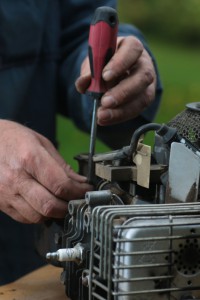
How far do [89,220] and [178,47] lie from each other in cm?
686

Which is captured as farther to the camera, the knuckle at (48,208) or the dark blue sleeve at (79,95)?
the dark blue sleeve at (79,95)

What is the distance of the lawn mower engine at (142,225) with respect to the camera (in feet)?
3.90

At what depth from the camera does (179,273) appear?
1.22 metres

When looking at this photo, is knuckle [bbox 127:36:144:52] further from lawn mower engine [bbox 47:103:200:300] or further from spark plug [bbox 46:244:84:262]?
spark plug [bbox 46:244:84:262]

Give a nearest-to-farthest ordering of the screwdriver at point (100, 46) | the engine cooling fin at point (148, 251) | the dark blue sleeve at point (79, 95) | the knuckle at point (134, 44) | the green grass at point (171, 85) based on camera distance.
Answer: the engine cooling fin at point (148, 251)
the screwdriver at point (100, 46)
the knuckle at point (134, 44)
the dark blue sleeve at point (79, 95)
the green grass at point (171, 85)

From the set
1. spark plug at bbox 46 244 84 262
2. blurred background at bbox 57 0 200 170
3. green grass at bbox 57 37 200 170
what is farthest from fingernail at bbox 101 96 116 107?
blurred background at bbox 57 0 200 170

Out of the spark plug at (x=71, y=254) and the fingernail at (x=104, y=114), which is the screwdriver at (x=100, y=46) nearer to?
the fingernail at (x=104, y=114)

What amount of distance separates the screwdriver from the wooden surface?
28 cm

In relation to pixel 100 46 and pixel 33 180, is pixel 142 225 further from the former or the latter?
pixel 100 46

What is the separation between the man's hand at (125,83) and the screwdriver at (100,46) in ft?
0.05

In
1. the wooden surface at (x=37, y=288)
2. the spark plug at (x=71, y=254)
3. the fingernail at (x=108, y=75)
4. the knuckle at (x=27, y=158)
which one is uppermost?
the fingernail at (x=108, y=75)

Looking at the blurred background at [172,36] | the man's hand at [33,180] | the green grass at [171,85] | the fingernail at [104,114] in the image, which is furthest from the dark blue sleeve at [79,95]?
the blurred background at [172,36]

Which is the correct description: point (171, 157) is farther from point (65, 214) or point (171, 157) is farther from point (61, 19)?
point (61, 19)

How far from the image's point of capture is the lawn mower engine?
3.90 feet
